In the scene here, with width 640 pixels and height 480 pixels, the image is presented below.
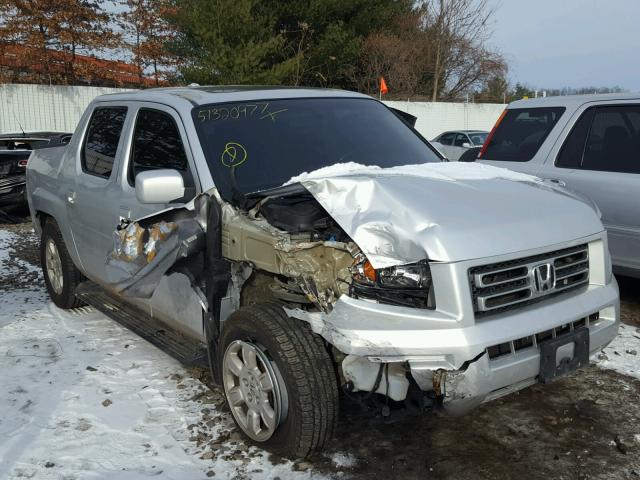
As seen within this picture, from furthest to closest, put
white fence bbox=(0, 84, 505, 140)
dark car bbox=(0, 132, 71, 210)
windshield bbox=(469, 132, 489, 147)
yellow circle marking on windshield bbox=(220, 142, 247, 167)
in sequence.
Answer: white fence bbox=(0, 84, 505, 140) → windshield bbox=(469, 132, 489, 147) → dark car bbox=(0, 132, 71, 210) → yellow circle marking on windshield bbox=(220, 142, 247, 167)

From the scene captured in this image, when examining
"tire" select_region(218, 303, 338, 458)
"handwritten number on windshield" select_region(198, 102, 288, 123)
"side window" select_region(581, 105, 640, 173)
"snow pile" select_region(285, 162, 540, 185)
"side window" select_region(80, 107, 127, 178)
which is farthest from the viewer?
"side window" select_region(581, 105, 640, 173)

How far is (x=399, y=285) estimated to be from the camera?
2.76 m

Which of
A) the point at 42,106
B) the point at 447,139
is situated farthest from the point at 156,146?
the point at 42,106

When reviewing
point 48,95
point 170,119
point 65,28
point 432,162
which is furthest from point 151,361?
point 65,28

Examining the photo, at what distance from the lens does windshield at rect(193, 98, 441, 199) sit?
3.66 meters

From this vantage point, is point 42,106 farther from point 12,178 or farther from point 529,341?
point 529,341

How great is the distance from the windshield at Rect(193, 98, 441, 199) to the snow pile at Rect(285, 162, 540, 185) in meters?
0.25

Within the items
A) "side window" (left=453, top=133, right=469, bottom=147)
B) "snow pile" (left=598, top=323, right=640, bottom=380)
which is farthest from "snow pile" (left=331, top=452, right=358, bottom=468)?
"side window" (left=453, top=133, right=469, bottom=147)

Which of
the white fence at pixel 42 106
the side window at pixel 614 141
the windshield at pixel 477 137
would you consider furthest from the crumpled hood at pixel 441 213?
the white fence at pixel 42 106

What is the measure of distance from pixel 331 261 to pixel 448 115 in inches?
1038

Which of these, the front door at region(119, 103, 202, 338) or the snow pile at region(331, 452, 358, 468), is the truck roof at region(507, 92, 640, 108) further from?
the snow pile at region(331, 452, 358, 468)

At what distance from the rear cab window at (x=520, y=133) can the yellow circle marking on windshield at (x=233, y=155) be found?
10.8 feet

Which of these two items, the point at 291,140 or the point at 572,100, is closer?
the point at 291,140

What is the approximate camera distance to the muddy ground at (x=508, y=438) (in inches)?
123
